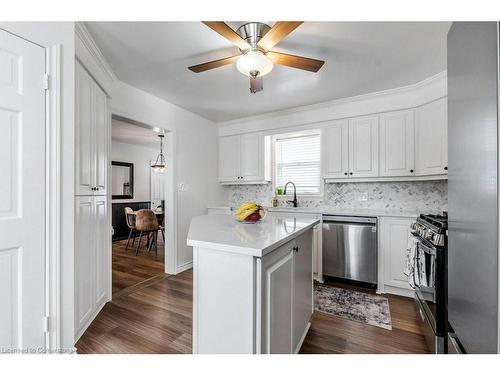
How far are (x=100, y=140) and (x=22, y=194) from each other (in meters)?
1.05

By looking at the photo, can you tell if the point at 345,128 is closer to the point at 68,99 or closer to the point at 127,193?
the point at 68,99

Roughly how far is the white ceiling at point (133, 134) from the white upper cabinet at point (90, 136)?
2.10m

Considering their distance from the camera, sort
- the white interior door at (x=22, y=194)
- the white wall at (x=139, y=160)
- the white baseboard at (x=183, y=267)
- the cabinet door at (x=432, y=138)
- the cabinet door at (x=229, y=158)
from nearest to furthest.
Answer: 1. the white interior door at (x=22, y=194)
2. the cabinet door at (x=432, y=138)
3. the white baseboard at (x=183, y=267)
4. the cabinet door at (x=229, y=158)
5. the white wall at (x=139, y=160)

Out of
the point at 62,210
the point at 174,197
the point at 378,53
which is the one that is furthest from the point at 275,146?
the point at 62,210

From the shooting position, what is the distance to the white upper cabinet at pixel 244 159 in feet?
12.9

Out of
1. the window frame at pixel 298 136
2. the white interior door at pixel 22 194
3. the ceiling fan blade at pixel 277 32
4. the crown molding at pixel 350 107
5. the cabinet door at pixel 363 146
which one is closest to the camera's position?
the white interior door at pixel 22 194

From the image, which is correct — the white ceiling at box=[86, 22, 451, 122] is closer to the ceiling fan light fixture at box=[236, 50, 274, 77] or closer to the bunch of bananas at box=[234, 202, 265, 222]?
the ceiling fan light fixture at box=[236, 50, 274, 77]

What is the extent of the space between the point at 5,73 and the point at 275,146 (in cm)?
333

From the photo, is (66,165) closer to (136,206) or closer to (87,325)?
(87,325)

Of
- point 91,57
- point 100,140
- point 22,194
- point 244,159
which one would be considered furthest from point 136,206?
point 22,194

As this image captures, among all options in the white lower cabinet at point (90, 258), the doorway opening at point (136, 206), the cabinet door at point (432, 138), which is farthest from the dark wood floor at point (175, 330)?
the cabinet door at point (432, 138)

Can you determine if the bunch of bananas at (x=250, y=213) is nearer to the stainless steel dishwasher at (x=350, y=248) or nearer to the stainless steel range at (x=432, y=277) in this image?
the stainless steel range at (x=432, y=277)

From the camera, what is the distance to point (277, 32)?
1522 mm
